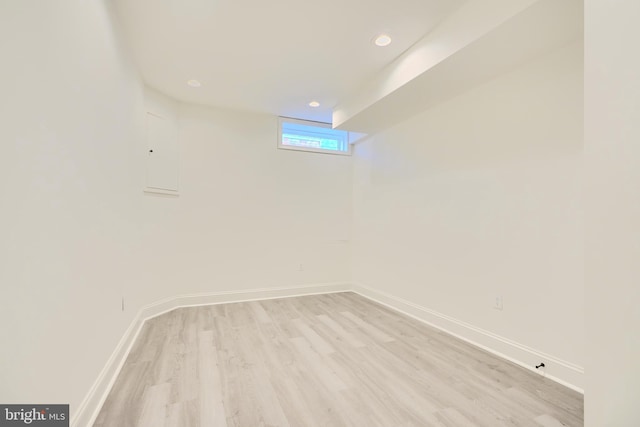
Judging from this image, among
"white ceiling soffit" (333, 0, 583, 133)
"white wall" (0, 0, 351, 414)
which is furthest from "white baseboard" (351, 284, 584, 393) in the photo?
"white ceiling soffit" (333, 0, 583, 133)

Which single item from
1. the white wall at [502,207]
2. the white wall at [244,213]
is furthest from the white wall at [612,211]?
the white wall at [244,213]

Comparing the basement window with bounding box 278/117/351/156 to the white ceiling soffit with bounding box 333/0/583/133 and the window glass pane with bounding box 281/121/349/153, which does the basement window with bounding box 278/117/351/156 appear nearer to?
the window glass pane with bounding box 281/121/349/153

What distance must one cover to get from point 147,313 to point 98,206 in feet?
6.48

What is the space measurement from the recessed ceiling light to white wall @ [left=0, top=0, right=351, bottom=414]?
197cm

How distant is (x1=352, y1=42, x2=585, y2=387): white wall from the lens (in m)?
1.99

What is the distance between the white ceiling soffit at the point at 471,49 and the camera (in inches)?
67.2

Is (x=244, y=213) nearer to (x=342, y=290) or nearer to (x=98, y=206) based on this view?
(x=342, y=290)

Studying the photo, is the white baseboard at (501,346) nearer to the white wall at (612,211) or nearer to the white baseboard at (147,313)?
the white wall at (612,211)

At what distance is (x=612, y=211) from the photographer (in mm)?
1155

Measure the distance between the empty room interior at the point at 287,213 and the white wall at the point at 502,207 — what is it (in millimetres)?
17

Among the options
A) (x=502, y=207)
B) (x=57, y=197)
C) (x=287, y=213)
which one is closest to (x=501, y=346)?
(x=502, y=207)

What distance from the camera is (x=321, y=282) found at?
4520 millimetres

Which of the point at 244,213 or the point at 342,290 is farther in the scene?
the point at 342,290

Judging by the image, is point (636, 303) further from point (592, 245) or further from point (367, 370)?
point (367, 370)
